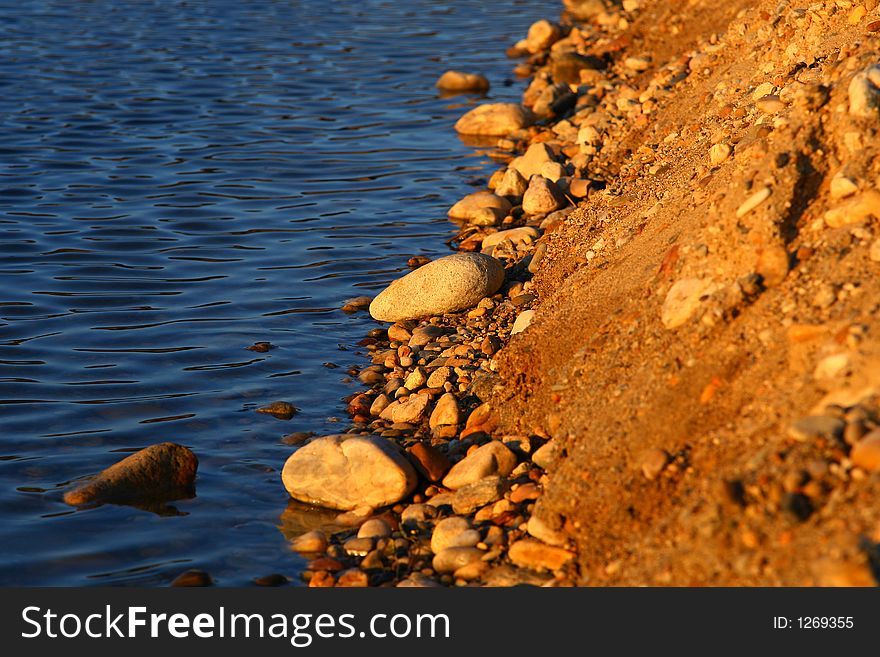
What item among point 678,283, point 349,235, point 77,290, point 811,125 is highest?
point 349,235

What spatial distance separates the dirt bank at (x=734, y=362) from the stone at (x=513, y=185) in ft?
8.84

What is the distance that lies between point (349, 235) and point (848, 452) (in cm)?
618

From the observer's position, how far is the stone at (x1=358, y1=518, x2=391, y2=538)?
16.4 ft

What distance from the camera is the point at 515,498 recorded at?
16.2 ft

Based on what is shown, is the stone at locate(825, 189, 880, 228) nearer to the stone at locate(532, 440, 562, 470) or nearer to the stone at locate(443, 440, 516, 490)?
the stone at locate(532, 440, 562, 470)

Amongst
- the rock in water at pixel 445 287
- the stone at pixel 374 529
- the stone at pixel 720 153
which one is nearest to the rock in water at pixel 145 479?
the stone at pixel 374 529

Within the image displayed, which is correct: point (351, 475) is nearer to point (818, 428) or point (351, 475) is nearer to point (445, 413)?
point (445, 413)

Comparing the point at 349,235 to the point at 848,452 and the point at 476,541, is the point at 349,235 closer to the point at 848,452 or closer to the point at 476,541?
the point at 476,541

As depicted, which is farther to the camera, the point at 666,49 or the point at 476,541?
the point at 666,49

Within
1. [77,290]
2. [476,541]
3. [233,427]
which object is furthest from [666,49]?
[476,541]

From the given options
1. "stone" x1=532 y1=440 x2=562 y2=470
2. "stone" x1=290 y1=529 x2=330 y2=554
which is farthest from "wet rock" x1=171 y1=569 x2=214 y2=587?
"stone" x1=532 y1=440 x2=562 y2=470

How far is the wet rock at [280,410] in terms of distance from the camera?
622 centimetres

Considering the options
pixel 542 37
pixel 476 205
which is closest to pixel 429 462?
pixel 476 205

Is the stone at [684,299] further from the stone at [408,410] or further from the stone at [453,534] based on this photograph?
the stone at [408,410]
